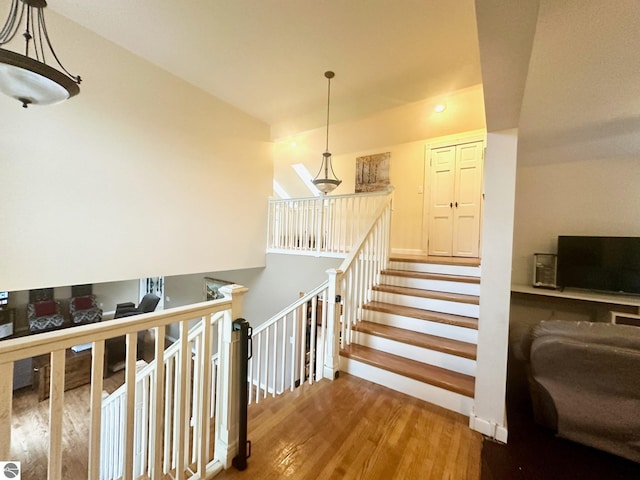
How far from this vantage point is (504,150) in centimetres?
170

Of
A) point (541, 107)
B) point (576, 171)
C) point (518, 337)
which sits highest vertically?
point (541, 107)

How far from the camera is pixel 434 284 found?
301 centimetres

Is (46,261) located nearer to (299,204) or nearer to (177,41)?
(177,41)

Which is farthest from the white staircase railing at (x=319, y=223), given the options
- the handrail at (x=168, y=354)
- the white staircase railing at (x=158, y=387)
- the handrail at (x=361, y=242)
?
the white staircase railing at (x=158, y=387)

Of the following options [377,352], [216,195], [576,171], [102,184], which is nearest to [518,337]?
[377,352]

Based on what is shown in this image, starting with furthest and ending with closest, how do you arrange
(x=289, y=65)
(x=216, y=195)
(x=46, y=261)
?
(x=216, y=195) < (x=289, y=65) < (x=46, y=261)

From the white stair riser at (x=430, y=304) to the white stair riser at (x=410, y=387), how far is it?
853 mm

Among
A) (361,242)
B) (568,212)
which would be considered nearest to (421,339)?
(361,242)

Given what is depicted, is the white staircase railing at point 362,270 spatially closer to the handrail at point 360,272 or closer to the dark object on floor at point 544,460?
the handrail at point 360,272

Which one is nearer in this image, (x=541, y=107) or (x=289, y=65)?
(x=541, y=107)

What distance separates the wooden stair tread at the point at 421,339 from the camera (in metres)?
2.18

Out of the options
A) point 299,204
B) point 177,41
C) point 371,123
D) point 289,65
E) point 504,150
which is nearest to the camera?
point 504,150

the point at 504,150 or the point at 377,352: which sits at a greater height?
the point at 504,150

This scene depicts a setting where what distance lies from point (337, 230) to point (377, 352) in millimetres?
2138
